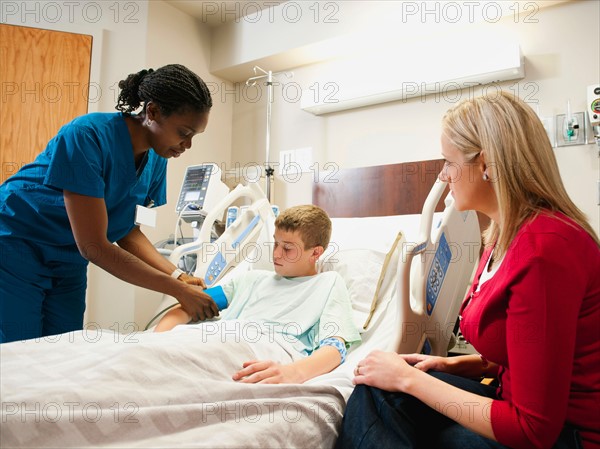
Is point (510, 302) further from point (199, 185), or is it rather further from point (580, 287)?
point (199, 185)

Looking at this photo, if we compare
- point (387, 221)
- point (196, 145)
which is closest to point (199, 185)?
point (196, 145)

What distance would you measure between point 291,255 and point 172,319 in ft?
1.54

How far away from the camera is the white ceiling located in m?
3.72

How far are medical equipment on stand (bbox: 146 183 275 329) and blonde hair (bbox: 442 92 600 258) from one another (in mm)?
1441

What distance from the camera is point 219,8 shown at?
383 cm

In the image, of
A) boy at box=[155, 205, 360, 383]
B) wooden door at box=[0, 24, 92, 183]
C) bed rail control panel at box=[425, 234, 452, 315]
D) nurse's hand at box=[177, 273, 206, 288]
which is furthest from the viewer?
wooden door at box=[0, 24, 92, 183]

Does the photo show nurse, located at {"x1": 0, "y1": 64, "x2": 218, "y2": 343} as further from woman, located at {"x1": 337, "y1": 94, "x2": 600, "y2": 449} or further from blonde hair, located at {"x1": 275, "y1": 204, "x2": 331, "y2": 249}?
woman, located at {"x1": 337, "y1": 94, "x2": 600, "y2": 449}

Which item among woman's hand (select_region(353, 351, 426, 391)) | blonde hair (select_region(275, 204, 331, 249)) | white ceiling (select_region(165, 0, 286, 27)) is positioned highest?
white ceiling (select_region(165, 0, 286, 27))

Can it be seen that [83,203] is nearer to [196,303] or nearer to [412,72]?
[196,303]

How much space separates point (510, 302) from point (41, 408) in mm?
789

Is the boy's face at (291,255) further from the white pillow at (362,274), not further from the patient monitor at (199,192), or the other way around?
the patient monitor at (199,192)

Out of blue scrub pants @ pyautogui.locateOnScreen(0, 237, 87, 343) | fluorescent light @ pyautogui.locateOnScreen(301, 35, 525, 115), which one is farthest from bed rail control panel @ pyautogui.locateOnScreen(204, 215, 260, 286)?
fluorescent light @ pyautogui.locateOnScreen(301, 35, 525, 115)

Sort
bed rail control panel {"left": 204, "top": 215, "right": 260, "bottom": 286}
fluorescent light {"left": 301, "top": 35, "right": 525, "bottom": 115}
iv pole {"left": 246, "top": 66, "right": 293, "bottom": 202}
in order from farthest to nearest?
1. iv pole {"left": 246, "top": 66, "right": 293, "bottom": 202}
2. fluorescent light {"left": 301, "top": 35, "right": 525, "bottom": 115}
3. bed rail control panel {"left": 204, "top": 215, "right": 260, "bottom": 286}

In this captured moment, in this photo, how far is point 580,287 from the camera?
79 centimetres
